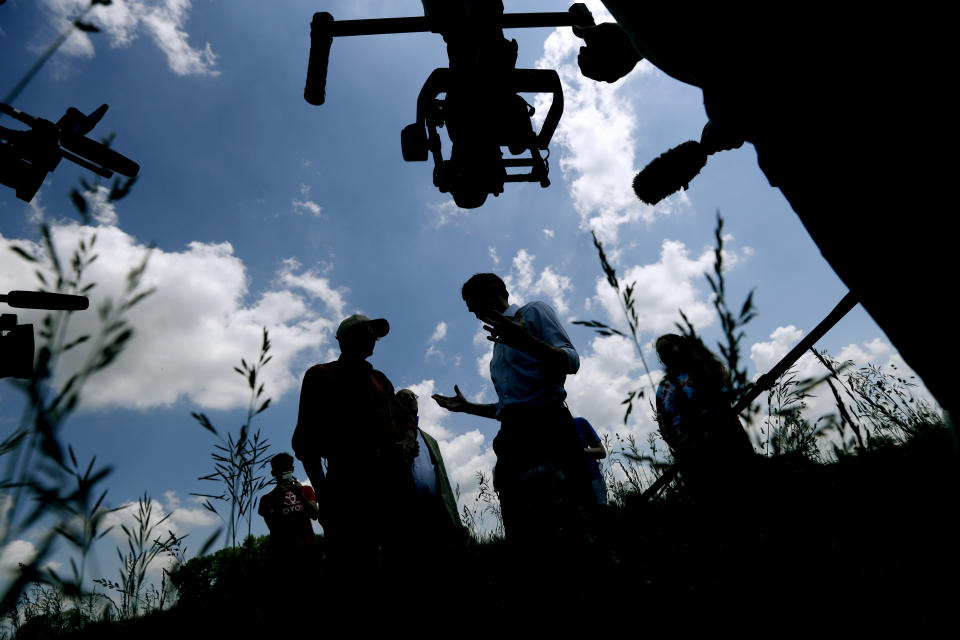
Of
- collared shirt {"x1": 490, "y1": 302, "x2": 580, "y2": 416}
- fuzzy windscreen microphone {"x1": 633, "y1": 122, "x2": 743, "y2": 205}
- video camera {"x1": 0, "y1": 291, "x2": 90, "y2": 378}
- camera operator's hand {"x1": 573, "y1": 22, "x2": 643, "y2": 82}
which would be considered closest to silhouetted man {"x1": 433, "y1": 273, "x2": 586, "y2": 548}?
collared shirt {"x1": 490, "y1": 302, "x2": 580, "y2": 416}

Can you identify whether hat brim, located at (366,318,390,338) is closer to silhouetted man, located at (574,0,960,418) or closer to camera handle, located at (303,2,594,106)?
camera handle, located at (303,2,594,106)

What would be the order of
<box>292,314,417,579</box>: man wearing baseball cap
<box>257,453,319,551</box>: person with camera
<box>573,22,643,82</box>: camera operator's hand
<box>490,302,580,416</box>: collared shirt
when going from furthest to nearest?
1. <box>257,453,319,551</box>: person with camera
2. <box>292,314,417,579</box>: man wearing baseball cap
3. <box>490,302,580,416</box>: collared shirt
4. <box>573,22,643,82</box>: camera operator's hand

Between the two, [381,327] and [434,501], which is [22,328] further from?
[381,327]

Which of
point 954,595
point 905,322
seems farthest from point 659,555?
point 905,322

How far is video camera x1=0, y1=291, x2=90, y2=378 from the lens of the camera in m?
0.75

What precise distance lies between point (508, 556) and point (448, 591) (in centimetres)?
46

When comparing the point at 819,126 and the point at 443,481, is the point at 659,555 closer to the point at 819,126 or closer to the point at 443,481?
the point at 819,126

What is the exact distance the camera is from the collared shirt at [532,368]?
2285mm

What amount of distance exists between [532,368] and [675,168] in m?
1.30

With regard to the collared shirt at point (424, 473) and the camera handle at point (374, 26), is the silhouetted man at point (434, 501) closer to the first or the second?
the collared shirt at point (424, 473)

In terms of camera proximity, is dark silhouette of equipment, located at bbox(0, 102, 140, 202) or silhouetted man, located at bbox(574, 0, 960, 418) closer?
silhouetted man, located at bbox(574, 0, 960, 418)

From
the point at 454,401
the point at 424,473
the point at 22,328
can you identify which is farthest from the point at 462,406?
the point at 22,328

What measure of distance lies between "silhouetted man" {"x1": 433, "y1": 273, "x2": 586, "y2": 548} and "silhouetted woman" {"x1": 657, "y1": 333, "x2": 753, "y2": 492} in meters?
0.97

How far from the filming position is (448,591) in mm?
1516
